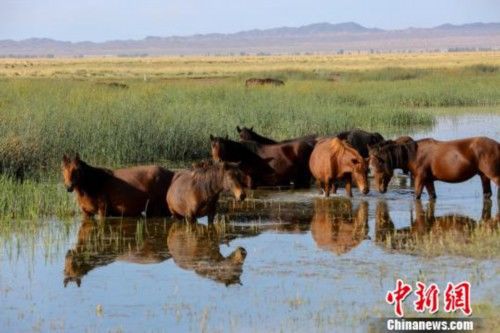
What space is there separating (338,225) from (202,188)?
6.11ft

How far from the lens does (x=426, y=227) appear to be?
43.1 ft

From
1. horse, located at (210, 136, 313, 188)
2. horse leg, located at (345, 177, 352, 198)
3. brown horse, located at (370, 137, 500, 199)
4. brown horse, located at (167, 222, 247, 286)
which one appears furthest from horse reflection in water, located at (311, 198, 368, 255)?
horse, located at (210, 136, 313, 188)

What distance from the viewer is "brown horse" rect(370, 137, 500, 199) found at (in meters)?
14.8

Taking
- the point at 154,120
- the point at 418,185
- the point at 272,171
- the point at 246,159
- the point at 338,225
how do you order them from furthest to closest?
the point at 154,120 < the point at 272,171 < the point at 246,159 < the point at 418,185 < the point at 338,225

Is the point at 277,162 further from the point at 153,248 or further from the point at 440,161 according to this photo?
the point at 153,248

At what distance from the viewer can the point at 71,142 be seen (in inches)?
757

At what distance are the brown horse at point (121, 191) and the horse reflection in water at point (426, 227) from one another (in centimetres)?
295

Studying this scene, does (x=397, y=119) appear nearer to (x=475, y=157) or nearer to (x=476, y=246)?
(x=475, y=157)

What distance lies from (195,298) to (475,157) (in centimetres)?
683

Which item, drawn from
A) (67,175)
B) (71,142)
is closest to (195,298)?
(67,175)

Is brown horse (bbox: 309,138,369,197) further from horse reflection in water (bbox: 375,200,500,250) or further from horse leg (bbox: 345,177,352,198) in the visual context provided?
horse reflection in water (bbox: 375,200,500,250)

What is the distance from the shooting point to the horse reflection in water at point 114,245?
1110 cm

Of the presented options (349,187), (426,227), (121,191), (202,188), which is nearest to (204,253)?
(202,188)

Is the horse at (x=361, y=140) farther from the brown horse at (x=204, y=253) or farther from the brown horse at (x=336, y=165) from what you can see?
the brown horse at (x=204, y=253)
